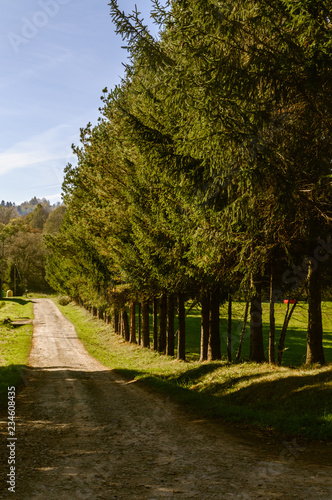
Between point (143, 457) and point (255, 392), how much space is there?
497 cm

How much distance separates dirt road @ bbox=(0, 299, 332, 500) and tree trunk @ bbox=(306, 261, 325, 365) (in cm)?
423

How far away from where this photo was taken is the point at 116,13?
912 cm

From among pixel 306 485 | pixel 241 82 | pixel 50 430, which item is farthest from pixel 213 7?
pixel 50 430

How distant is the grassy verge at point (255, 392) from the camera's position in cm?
885

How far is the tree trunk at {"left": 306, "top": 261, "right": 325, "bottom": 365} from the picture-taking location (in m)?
11.9

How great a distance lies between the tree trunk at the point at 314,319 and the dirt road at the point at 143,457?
423 cm

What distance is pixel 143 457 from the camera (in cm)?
725

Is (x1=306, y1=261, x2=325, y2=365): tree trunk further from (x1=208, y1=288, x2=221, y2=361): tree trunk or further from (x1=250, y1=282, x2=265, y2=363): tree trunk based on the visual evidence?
(x1=208, y1=288, x2=221, y2=361): tree trunk

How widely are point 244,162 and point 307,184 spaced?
168cm

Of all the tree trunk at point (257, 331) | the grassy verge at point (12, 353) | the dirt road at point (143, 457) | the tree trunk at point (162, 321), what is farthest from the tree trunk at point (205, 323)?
the grassy verge at point (12, 353)

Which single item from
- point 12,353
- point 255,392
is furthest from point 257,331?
point 12,353

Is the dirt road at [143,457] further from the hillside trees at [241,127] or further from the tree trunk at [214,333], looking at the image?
the tree trunk at [214,333]

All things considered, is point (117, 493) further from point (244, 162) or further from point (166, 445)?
point (244, 162)

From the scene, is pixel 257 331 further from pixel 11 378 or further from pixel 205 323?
pixel 11 378
